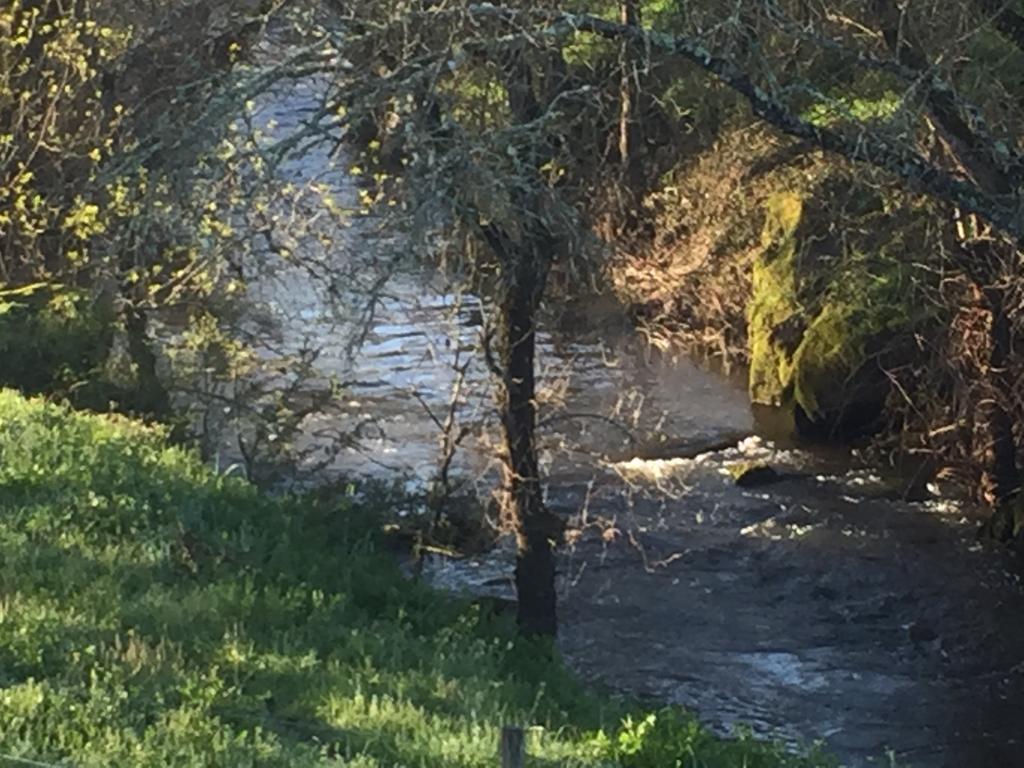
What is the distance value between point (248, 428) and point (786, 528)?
592 cm

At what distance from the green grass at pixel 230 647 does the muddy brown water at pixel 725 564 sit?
1671 millimetres

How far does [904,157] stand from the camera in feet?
35.4

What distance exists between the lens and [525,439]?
12719 millimetres

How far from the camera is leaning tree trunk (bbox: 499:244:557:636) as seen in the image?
12.5 m

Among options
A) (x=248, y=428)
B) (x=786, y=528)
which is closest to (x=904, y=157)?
(x=786, y=528)

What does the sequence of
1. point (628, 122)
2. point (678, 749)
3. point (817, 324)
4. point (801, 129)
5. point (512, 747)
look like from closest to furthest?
point (512, 747) → point (678, 749) → point (801, 129) → point (628, 122) → point (817, 324)

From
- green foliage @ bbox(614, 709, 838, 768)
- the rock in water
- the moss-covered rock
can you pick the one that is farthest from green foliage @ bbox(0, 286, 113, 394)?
green foliage @ bbox(614, 709, 838, 768)

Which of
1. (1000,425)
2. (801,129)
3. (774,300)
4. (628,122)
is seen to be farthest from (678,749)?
(774,300)

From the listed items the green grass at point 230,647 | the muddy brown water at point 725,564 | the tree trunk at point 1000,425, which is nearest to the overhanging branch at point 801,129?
the muddy brown water at point 725,564

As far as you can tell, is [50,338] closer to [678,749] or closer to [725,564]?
[725,564]

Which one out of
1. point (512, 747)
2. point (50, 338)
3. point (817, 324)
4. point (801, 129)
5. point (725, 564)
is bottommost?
point (725, 564)

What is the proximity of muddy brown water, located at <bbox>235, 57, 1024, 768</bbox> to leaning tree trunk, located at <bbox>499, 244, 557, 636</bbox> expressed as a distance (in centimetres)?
41

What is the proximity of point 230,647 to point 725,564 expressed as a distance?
893 cm

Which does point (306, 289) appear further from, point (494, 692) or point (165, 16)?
point (494, 692)
